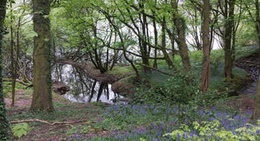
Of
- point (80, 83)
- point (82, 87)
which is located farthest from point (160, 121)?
point (80, 83)

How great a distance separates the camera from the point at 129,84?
2044cm

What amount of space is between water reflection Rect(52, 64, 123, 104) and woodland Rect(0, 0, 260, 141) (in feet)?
0.34

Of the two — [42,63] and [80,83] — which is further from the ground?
[42,63]

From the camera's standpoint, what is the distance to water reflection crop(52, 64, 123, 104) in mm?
22098

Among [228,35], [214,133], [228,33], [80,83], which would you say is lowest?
[214,133]

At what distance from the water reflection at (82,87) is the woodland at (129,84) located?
0.10 metres

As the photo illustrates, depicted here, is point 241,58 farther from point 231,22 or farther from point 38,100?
point 38,100

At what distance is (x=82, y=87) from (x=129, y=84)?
7.81 m

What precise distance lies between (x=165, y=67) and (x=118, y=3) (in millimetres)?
9191

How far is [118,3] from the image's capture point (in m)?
14.6

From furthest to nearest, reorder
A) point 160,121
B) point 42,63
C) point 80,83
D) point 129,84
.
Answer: point 80,83, point 129,84, point 42,63, point 160,121

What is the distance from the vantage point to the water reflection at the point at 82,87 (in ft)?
72.5

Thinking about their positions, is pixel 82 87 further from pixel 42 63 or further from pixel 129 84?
pixel 42 63

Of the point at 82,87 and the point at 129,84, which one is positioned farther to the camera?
the point at 82,87
